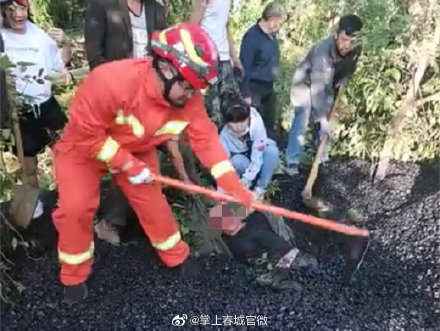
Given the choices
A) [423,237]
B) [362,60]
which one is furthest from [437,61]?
[423,237]

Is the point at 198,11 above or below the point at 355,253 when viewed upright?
above

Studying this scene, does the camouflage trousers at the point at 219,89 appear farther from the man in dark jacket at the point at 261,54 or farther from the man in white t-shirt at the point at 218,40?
the man in dark jacket at the point at 261,54

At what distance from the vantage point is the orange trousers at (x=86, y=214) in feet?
10.2

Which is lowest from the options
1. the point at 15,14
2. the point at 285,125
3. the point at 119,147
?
the point at 285,125

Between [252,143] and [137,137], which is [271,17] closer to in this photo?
[252,143]

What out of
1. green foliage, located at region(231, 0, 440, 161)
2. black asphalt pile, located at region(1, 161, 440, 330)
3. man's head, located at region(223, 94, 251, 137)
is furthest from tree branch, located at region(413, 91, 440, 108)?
man's head, located at region(223, 94, 251, 137)

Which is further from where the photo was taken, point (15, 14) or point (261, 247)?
point (261, 247)

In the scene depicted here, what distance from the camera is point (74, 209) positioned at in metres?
3.11

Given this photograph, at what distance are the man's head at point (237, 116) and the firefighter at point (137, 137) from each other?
2.24ft

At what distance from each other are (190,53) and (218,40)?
1793 mm

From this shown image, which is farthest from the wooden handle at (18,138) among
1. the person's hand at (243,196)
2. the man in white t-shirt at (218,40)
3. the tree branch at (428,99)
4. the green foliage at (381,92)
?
the tree branch at (428,99)

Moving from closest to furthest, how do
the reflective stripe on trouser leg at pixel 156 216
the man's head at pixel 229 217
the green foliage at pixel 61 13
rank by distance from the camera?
the reflective stripe on trouser leg at pixel 156 216, the man's head at pixel 229 217, the green foliage at pixel 61 13

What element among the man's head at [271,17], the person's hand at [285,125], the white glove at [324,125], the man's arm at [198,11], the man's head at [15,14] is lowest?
the person's hand at [285,125]

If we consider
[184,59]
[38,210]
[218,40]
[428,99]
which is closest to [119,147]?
[184,59]
